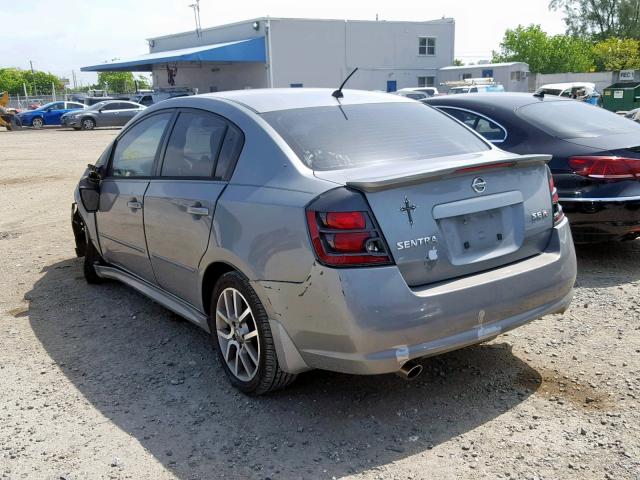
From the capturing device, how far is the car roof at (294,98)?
385 cm

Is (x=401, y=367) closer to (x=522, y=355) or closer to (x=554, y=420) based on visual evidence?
(x=554, y=420)

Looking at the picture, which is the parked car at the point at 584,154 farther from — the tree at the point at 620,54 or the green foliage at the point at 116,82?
the green foliage at the point at 116,82

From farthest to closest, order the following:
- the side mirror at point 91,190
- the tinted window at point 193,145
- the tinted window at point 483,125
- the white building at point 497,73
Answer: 1. the white building at point 497,73
2. the tinted window at point 483,125
3. the side mirror at point 91,190
4. the tinted window at point 193,145

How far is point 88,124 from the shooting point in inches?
1288

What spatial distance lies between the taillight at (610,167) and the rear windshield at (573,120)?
349mm

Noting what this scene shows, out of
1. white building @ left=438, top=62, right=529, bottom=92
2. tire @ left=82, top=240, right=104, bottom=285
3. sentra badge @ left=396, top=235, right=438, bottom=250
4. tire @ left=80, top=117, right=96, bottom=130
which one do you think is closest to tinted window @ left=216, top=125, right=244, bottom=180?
sentra badge @ left=396, top=235, right=438, bottom=250

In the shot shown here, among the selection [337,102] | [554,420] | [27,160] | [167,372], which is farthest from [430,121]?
[27,160]

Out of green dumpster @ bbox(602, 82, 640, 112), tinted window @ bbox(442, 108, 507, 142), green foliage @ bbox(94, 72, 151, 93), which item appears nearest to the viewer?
tinted window @ bbox(442, 108, 507, 142)

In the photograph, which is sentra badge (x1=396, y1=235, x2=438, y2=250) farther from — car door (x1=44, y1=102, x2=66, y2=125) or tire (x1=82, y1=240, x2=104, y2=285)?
car door (x1=44, y1=102, x2=66, y2=125)

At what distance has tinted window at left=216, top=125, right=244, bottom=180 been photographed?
3.63 metres

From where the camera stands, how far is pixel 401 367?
303 centimetres

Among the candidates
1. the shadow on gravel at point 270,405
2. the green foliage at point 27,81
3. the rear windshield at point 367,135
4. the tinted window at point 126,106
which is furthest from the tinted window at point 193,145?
the green foliage at point 27,81

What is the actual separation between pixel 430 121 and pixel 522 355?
5.33ft

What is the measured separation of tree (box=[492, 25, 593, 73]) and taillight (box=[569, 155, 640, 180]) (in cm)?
6389
